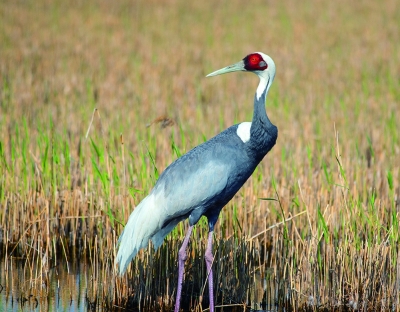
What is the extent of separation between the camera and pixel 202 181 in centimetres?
533

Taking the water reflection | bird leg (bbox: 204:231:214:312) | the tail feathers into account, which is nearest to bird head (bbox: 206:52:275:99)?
the tail feathers

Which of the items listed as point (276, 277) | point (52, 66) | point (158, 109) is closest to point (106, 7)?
point (52, 66)

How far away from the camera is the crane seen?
A: 531cm

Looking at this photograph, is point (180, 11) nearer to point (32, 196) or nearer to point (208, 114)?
point (208, 114)

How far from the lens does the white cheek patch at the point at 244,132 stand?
534 cm

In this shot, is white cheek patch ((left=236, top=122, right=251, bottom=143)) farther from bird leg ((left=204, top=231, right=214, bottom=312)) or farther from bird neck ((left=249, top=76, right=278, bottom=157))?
bird leg ((left=204, top=231, right=214, bottom=312))

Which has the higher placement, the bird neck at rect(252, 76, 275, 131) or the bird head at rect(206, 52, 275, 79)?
the bird head at rect(206, 52, 275, 79)

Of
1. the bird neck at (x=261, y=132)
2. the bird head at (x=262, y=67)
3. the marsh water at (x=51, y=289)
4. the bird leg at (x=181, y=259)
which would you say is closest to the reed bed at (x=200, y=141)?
the marsh water at (x=51, y=289)

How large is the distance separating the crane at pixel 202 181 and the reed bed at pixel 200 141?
34 centimetres

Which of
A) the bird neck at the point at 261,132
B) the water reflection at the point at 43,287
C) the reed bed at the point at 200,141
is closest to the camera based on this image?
the bird neck at the point at 261,132

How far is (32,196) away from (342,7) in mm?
16642

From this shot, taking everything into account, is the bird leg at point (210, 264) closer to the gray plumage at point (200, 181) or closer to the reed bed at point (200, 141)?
the reed bed at point (200, 141)

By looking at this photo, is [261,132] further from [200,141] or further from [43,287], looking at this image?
[200,141]

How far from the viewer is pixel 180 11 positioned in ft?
69.2
